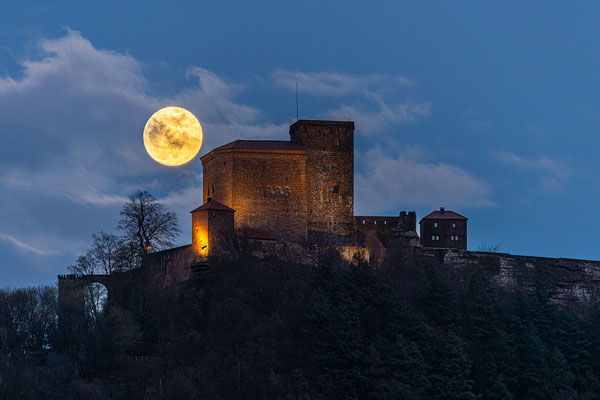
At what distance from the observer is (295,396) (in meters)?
46.1

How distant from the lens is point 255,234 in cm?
5966

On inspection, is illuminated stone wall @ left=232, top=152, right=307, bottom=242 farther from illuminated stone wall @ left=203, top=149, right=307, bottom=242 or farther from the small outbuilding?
the small outbuilding

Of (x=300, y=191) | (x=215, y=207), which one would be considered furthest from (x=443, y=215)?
(x=215, y=207)

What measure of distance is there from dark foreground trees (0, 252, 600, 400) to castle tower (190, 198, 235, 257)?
4.84 feet

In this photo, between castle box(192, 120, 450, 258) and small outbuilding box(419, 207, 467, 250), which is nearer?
castle box(192, 120, 450, 258)

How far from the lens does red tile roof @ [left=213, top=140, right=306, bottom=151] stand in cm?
6322

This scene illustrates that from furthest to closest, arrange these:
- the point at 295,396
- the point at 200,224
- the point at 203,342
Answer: the point at 200,224
the point at 203,342
the point at 295,396

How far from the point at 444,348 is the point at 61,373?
63.8ft

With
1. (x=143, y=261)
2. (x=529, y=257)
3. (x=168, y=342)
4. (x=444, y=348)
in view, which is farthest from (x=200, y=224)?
(x=529, y=257)

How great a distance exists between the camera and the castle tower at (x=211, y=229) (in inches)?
2220

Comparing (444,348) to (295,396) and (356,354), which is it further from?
(295,396)

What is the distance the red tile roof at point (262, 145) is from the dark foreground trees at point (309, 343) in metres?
9.25

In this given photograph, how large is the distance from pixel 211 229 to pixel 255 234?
394cm

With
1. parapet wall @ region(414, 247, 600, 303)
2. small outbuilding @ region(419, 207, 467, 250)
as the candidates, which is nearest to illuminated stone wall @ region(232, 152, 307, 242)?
parapet wall @ region(414, 247, 600, 303)
